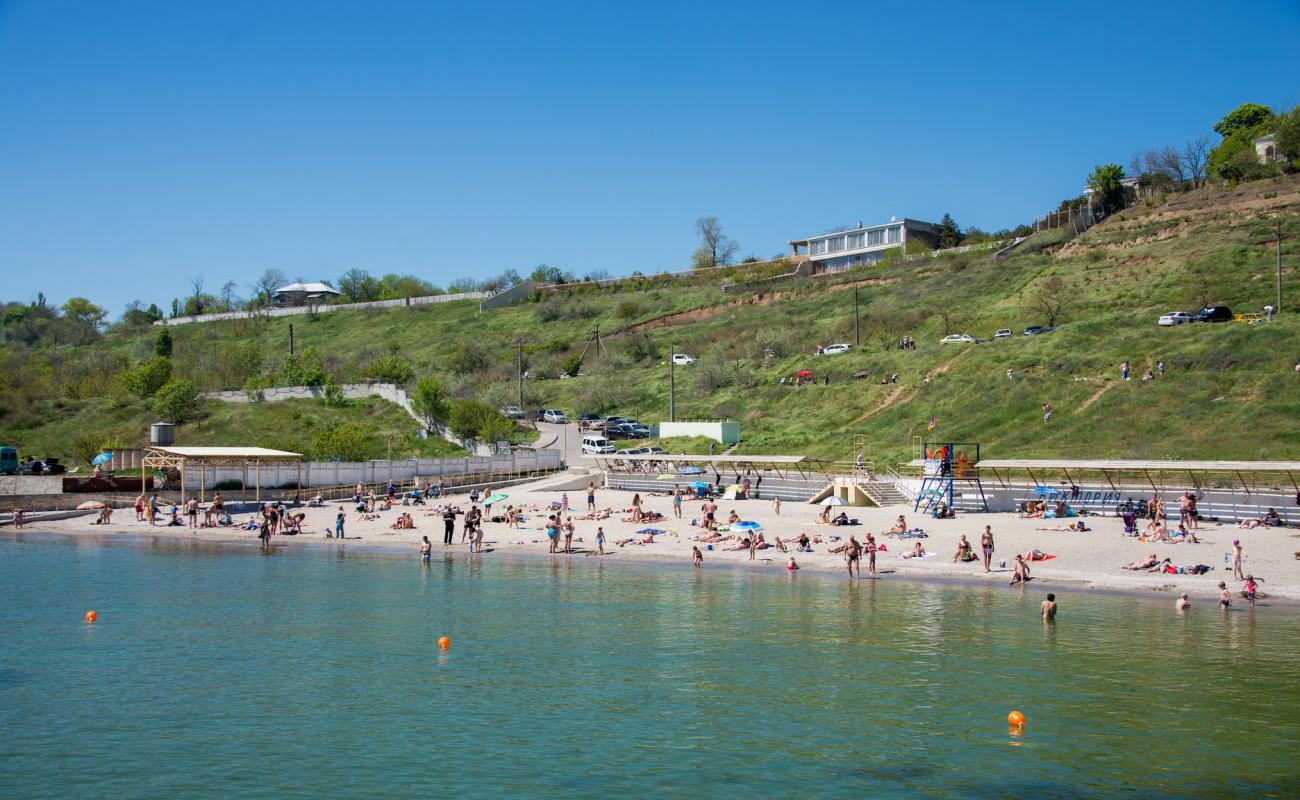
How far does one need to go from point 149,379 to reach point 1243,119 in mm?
113013

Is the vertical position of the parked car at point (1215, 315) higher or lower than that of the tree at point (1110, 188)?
lower

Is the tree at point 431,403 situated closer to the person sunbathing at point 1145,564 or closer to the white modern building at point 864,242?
the person sunbathing at point 1145,564

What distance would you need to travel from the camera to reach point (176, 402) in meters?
70.8

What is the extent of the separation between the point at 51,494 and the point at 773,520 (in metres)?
33.3

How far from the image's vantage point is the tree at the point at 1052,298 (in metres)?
77.4

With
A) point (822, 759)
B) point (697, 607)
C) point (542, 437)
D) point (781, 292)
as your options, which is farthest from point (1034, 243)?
point (822, 759)

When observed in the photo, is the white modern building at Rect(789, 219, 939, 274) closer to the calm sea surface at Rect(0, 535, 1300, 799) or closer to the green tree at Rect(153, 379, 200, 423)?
the green tree at Rect(153, 379, 200, 423)

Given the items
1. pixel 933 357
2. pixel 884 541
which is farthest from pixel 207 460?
pixel 933 357

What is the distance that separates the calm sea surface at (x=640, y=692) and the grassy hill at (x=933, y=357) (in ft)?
90.9

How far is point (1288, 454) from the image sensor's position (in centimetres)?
4319

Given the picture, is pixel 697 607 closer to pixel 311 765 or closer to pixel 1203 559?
pixel 311 765

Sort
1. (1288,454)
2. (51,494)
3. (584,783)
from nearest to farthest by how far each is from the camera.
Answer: (584,783) → (1288,454) → (51,494)

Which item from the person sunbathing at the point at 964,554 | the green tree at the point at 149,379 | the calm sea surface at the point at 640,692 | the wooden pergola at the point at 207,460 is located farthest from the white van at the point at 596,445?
the green tree at the point at 149,379

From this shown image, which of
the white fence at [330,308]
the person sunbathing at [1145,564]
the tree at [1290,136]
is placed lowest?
the person sunbathing at [1145,564]
